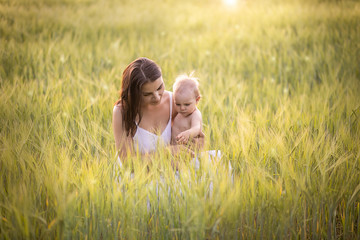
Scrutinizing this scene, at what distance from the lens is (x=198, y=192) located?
1.30 m

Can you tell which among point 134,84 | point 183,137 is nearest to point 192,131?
point 183,137

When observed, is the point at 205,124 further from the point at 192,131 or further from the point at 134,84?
the point at 134,84

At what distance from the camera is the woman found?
170cm

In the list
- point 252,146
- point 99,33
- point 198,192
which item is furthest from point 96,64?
point 198,192

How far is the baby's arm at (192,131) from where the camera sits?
176cm

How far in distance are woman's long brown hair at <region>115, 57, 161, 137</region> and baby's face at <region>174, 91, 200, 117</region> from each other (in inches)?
8.2

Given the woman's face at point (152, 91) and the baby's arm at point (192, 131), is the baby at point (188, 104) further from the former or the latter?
the woman's face at point (152, 91)

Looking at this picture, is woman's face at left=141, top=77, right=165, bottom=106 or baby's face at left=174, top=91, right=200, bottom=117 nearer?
woman's face at left=141, top=77, right=165, bottom=106

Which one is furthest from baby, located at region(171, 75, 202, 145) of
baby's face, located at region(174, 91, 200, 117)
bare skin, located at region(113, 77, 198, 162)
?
bare skin, located at region(113, 77, 198, 162)

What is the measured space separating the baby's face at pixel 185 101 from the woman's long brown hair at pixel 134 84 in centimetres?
21

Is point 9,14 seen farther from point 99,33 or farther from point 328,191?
point 328,191

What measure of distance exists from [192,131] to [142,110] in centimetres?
36

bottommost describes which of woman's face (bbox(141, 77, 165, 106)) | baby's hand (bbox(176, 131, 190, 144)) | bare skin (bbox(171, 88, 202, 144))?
baby's hand (bbox(176, 131, 190, 144))

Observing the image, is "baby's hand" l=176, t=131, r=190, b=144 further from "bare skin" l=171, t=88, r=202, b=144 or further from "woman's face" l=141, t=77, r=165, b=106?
"woman's face" l=141, t=77, r=165, b=106
